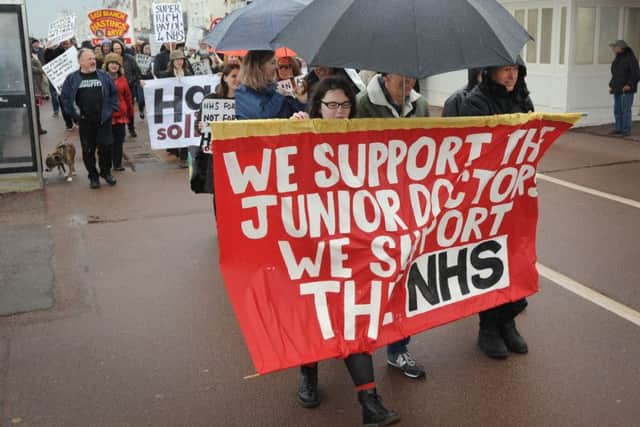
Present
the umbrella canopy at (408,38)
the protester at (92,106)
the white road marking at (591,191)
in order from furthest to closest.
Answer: the protester at (92,106) < the white road marking at (591,191) < the umbrella canopy at (408,38)

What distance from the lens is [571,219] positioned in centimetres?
774

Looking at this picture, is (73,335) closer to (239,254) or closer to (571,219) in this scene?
(239,254)

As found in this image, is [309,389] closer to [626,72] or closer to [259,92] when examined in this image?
[259,92]

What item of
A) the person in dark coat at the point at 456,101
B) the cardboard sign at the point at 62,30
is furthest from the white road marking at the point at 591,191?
the cardboard sign at the point at 62,30

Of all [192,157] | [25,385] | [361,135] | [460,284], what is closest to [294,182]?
[361,135]

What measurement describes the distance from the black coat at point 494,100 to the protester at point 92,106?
21.9 feet

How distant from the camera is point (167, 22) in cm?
1697

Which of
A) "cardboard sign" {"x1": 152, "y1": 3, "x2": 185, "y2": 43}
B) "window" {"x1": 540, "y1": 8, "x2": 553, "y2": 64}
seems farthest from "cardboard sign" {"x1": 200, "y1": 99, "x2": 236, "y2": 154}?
"cardboard sign" {"x1": 152, "y1": 3, "x2": 185, "y2": 43}

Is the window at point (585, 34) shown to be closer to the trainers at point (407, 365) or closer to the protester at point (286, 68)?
the protester at point (286, 68)

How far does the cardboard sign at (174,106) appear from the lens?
408 inches

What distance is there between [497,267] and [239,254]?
61.0 inches

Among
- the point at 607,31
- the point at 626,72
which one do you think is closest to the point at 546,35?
the point at 607,31

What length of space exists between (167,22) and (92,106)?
7770 millimetres

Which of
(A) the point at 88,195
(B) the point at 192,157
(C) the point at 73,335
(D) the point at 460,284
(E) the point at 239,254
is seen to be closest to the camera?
(E) the point at 239,254
